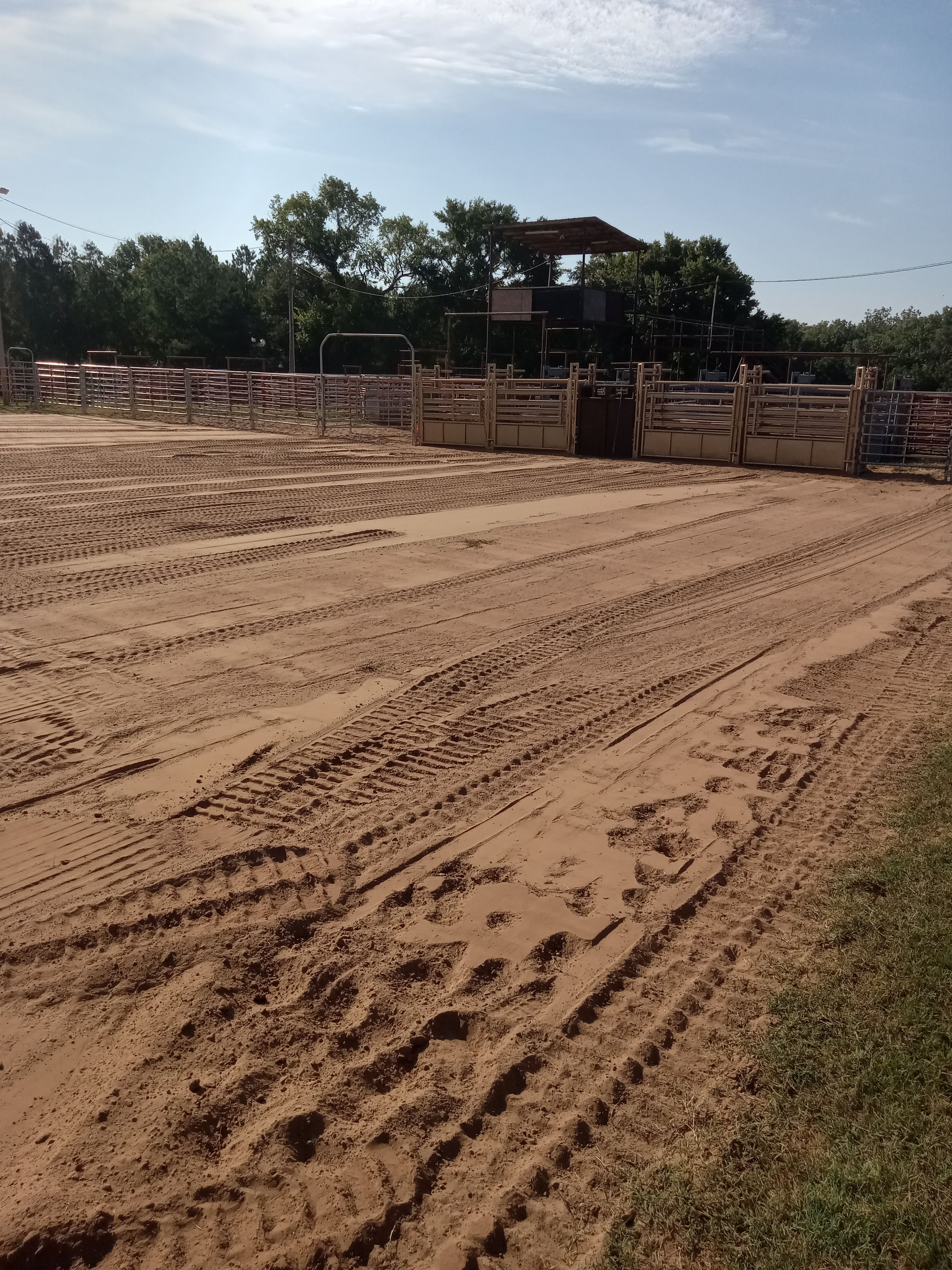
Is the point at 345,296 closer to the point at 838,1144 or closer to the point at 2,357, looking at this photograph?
the point at 2,357

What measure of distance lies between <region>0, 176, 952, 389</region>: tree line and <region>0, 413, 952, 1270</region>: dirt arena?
44.5 m

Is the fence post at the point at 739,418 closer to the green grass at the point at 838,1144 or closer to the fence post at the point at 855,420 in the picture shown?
the fence post at the point at 855,420

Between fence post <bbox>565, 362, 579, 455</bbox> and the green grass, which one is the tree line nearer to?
fence post <bbox>565, 362, 579, 455</bbox>

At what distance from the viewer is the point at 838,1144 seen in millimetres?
2822

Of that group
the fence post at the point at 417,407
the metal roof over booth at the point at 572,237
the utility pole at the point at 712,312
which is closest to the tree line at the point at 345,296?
the utility pole at the point at 712,312

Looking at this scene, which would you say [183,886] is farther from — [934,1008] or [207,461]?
[207,461]

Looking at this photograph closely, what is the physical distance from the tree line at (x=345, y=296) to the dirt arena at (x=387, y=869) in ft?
→ 146

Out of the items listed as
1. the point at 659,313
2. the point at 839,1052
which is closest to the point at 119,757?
the point at 839,1052

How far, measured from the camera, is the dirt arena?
277 cm

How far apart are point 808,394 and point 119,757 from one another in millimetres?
22240

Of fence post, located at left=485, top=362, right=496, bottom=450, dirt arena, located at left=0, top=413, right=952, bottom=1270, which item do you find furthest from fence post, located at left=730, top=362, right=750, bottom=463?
dirt arena, located at left=0, top=413, right=952, bottom=1270

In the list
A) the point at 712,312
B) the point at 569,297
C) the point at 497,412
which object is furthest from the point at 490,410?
the point at 712,312

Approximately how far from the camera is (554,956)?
3822 mm

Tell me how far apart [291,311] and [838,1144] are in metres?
59.0
